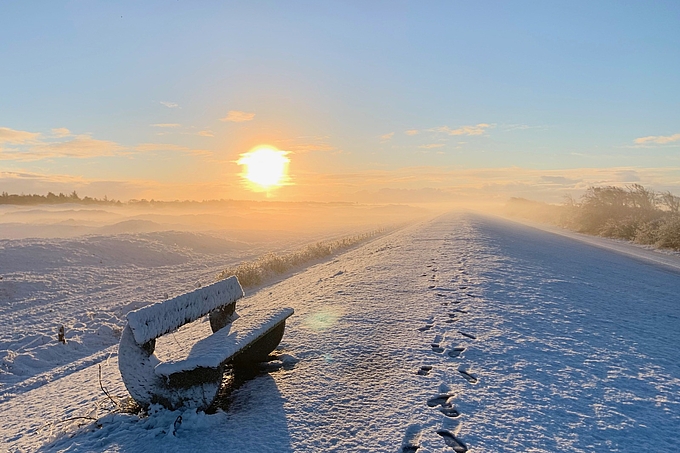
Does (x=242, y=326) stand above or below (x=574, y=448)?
above

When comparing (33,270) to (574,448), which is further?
(33,270)

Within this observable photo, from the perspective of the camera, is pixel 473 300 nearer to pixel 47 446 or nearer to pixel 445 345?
pixel 445 345

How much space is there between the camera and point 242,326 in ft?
15.4

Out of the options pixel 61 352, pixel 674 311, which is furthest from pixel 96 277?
pixel 674 311

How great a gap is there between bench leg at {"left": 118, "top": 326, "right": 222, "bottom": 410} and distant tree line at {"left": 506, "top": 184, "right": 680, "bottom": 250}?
27.4m

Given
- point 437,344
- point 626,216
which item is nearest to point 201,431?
point 437,344

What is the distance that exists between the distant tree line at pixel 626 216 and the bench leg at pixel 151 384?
27376 mm

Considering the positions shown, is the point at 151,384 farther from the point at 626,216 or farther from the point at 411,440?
the point at 626,216

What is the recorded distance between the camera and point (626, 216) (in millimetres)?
34281

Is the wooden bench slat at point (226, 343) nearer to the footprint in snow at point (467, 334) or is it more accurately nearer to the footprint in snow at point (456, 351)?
the footprint in snow at point (456, 351)

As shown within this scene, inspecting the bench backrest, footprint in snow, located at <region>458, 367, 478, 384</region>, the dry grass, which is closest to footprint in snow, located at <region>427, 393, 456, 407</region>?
footprint in snow, located at <region>458, 367, 478, 384</region>

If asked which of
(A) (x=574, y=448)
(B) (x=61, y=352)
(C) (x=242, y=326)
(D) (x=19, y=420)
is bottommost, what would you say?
(B) (x=61, y=352)

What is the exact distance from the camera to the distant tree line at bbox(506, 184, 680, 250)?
2398 centimetres

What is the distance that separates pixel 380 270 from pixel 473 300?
4.45m
